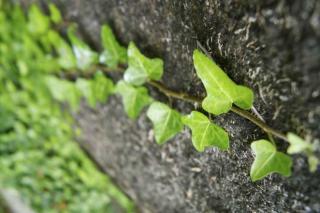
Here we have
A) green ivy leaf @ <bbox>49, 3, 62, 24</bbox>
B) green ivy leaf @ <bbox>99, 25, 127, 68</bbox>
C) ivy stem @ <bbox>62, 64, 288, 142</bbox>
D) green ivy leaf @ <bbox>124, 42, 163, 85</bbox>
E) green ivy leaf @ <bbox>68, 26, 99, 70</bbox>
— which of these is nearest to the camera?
ivy stem @ <bbox>62, 64, 288, 142</bbox>

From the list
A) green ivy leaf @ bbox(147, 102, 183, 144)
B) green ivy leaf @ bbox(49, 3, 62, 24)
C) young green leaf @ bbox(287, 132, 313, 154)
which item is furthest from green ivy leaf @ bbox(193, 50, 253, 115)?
green ivy leaf @ bbox(49, 3, 62, 24)

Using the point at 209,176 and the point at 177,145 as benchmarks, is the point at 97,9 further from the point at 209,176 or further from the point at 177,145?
the point at 209,176

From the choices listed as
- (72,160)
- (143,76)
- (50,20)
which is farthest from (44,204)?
(143,76)

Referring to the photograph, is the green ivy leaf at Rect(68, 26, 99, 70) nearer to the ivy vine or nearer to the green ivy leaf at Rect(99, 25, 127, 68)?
the ivy vine

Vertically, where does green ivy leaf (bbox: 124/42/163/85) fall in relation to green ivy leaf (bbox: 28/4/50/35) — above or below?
below

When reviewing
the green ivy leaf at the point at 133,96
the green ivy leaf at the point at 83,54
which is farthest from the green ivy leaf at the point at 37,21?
the green ivy leaf at the point at 133,96

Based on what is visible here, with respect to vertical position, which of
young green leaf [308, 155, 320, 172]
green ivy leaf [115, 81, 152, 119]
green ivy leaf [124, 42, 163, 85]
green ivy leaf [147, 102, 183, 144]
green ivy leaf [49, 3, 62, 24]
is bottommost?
young green leaf [308, 155, 320, 172]

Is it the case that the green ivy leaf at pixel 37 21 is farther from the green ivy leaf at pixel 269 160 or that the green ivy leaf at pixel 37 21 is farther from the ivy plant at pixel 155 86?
the green ivy leaf at pixel 269 160
